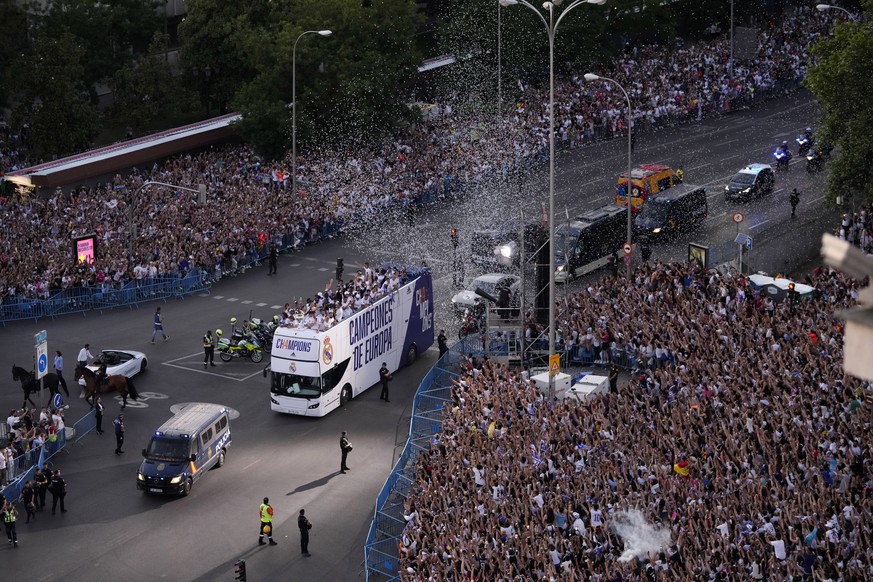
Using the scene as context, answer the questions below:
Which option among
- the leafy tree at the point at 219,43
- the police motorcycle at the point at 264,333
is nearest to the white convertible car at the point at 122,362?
the police motorcycle at the point at 264,333

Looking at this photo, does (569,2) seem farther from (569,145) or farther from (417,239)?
(417,239)

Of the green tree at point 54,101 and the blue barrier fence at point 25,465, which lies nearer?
the blue barrier fence at point 25,465

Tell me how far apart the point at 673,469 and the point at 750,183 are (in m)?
33.9

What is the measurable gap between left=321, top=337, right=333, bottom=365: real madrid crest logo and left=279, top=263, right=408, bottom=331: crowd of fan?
46cm

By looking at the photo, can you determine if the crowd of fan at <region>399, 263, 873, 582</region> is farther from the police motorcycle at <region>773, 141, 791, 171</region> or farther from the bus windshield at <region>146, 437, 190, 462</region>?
the police motorcycle at <region>773, 141, 791, 171</region>

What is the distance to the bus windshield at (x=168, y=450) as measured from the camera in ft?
116

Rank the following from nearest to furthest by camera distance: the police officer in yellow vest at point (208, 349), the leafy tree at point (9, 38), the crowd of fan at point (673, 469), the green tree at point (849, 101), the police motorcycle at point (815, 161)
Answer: the crowd of fan at point (673, 469) → the police officer in yellow vest at point (208, 349) → the green tree at point (849, 101) → the police motorcycle at point (815, 161) → the leafy tree at point (9, 38)

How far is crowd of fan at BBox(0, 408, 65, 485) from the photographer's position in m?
35.5

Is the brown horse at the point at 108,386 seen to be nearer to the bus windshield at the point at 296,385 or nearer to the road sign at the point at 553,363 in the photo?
the bus windshield at the point at 296,385

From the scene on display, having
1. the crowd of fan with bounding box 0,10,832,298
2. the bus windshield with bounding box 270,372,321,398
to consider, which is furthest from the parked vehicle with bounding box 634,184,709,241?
the bus windshield with bounding box 270,372,321,398

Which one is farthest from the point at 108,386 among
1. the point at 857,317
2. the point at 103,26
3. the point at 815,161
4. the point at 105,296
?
the point at 815,161

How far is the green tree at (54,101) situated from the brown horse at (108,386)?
2780cm

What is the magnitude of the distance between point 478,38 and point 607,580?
52.7 m

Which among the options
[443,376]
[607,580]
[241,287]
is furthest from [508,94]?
[607,580]
